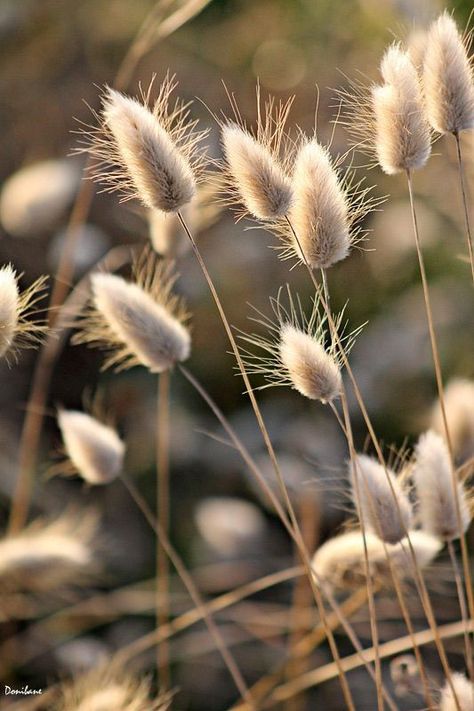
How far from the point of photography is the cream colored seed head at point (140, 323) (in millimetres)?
633

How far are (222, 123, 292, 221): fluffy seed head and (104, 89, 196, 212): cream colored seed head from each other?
1.2 inches

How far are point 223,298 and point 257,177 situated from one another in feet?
3.35

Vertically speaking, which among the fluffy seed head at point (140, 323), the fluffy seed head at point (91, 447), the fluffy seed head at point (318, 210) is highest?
the fluffy seed head at point (318, 210)

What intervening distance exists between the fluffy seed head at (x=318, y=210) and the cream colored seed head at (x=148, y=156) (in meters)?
0.07

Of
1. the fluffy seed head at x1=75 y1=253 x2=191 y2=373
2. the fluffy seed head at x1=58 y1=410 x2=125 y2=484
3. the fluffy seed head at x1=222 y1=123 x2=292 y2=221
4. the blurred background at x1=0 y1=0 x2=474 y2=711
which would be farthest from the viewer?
the blurred background at x1=0 y1=0 x2=474 y2=711

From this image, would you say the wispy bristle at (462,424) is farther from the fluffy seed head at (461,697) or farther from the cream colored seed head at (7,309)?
the cream colored seed head at (7,309)

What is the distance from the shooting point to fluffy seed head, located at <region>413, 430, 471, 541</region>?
1.96 ft

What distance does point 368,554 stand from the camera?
2.16 ft

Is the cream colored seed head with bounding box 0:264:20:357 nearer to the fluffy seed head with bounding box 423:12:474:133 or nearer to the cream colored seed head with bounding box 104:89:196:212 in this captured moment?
the cream colored seed head with bounding box 104:89:196:212

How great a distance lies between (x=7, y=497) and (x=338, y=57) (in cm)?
88

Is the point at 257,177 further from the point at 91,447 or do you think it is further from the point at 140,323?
the point at 91,447

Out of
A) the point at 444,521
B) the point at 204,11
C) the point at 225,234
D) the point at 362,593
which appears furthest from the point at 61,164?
the point at 444,521

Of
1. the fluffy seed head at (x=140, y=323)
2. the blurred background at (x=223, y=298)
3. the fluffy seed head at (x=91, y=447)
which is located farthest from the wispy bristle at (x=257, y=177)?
the blurred background at (x=223, y=298)

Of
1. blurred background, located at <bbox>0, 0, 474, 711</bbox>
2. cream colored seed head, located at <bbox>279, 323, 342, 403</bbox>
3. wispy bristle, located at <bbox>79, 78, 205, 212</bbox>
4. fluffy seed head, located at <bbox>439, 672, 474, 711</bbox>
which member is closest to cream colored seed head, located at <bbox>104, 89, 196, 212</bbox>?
wispy bristle, located at <bbox>79, 78, 205, 212</bbox>
